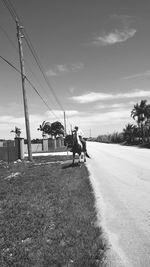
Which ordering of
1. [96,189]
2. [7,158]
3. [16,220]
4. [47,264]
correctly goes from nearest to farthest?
[47,264], [16,220], [96,189], [7,158]

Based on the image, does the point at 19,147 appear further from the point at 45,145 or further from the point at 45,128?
the point at 45,128

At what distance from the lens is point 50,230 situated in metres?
4.66

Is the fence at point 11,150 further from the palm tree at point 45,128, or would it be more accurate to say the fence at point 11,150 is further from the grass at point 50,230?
the palm tree at point 45,128

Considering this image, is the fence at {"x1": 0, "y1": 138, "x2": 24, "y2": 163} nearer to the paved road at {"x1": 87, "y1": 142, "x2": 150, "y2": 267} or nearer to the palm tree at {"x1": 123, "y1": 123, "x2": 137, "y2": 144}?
the paved road at {"x1": 87, "y1": 142, "x2": 150, "y2": 267}

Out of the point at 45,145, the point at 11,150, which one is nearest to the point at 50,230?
the point at 11,150

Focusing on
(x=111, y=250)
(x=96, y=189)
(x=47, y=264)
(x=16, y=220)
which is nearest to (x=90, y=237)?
(x=111, y=250)

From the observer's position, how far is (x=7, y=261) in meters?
3.62

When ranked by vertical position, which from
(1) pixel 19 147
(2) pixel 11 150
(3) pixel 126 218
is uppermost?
(1) pixel 19 147

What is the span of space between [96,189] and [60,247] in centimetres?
442

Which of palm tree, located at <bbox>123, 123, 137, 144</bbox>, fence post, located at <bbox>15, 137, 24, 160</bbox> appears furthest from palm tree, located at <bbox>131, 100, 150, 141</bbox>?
fence post, located at <bbox>15, 137, 24, 160</bbox>

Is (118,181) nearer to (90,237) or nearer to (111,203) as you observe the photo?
(111,203)

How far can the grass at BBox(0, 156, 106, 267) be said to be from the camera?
3641mm

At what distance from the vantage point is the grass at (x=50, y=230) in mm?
3641

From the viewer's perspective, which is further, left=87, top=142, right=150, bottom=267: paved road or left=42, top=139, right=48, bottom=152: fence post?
left=42, top=139, right=48, bottom=152: fence post
